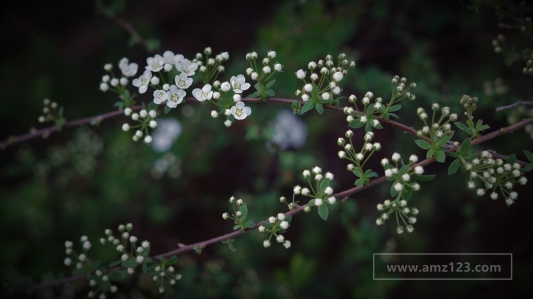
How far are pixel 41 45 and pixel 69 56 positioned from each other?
2.25 ft

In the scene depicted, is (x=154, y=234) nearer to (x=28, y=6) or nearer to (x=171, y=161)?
(x=171, y=161)

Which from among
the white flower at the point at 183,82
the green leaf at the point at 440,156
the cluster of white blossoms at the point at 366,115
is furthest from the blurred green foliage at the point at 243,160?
the green leaf at the point at 440,156

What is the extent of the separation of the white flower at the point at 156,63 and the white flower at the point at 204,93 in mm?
270

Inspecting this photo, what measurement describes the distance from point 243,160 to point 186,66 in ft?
12.3

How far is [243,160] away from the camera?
6098 mm

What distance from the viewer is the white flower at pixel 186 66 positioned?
237 cm

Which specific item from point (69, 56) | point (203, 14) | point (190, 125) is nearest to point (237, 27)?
point (203, 14)

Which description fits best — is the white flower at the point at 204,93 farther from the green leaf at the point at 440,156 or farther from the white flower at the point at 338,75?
the green leaf at the point at 440,156

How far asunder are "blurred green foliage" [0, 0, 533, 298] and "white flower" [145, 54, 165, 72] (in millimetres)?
1031

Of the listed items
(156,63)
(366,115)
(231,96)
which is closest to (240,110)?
(231,96)

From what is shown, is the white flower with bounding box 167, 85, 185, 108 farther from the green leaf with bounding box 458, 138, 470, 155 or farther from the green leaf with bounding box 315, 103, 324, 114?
the green leaf with bounding box 458, 138, 470, 155

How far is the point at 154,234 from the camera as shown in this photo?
17.6ft

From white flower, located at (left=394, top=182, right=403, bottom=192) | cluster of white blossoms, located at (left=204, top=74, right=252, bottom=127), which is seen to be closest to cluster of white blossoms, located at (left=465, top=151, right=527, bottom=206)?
white flower, located at (left=394, top=182, right=403, bottom=192)

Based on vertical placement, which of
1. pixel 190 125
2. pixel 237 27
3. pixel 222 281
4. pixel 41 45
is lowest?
pixel 222 281
